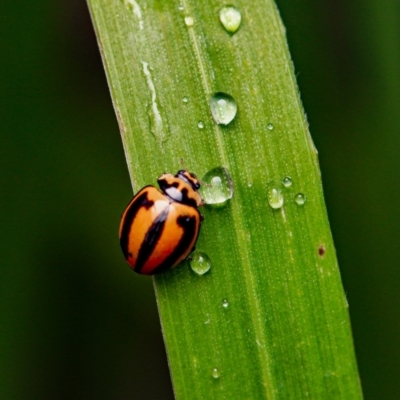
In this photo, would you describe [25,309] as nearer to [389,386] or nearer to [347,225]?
[347,225]

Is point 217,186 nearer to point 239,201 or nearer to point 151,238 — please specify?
point 239,201

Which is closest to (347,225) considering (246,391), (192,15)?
(246,391)

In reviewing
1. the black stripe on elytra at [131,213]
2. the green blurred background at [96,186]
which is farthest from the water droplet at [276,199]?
the green blurred background at [96,186]

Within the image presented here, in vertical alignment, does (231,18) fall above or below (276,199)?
above

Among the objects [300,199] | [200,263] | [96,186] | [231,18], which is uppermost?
[231,18]

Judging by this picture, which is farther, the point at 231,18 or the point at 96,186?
the point at 96,186

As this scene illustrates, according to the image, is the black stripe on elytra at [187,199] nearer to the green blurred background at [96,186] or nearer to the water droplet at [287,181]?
the water droplet at [287,181]

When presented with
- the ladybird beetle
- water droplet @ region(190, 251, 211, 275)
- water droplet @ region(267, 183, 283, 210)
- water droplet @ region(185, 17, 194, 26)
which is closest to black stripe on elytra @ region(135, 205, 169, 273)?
the ladybird beetle

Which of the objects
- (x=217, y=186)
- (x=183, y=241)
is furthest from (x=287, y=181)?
(x=183, y=241)
